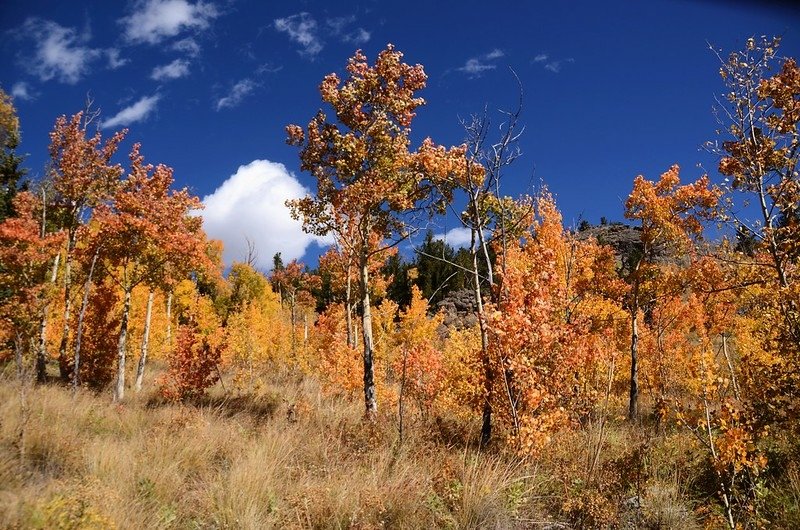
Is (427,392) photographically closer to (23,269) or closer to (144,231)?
(144,231)

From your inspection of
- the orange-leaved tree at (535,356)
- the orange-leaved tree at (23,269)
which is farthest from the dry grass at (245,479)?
the orange-leaved tree at (23,269)

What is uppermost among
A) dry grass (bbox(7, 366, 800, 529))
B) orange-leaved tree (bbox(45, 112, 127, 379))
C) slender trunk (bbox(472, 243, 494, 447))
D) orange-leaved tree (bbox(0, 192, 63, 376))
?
orange-leaved tree (bbox(45, 112, 127, 379))

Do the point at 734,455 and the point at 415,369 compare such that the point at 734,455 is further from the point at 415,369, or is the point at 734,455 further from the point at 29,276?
the point at 29,276

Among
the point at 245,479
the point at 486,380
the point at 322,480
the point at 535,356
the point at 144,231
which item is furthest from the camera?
the point at 144,231

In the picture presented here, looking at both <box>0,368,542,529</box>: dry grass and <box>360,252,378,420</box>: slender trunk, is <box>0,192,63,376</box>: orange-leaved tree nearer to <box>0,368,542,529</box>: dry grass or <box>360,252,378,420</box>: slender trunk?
<box>0,368,542,529</box>: dry grass

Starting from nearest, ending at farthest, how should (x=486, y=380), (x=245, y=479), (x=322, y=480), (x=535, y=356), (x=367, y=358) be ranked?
(x=245, y=479), (x=322, y=480), (x=535, y=356), (x=486, y=380), (x=367, y=358)

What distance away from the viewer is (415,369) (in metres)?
11.1

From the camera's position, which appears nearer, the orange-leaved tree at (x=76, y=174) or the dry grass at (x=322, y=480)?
the dry grass at (x=322, y=480)

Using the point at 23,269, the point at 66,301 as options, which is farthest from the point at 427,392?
the point at 23,269

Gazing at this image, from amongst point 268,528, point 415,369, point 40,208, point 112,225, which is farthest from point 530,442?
point 40,208

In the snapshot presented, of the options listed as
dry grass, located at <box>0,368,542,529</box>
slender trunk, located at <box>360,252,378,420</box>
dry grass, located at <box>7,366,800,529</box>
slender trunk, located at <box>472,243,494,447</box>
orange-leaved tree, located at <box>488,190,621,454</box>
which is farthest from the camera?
slender trunk, located at <box>360,252,378,420</box>

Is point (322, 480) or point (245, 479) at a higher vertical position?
point (245, 479)

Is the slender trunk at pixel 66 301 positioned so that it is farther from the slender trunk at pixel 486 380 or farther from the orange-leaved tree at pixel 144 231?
the slender trunk at pixel 486 380

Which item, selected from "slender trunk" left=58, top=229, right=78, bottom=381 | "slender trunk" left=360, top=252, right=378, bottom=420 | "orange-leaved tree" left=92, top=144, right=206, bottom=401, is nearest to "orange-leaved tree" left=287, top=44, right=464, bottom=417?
"slender trunk" left=360, top=252, right=378, bottom=420
